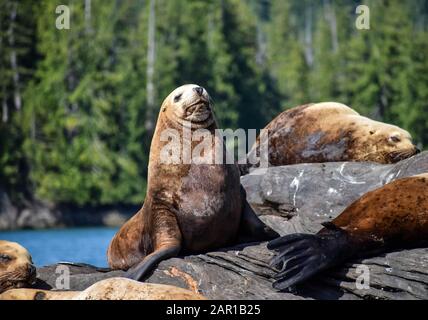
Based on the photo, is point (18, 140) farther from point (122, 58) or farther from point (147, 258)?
point (147, 258)

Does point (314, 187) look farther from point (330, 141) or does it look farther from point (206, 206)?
point (206, 206)

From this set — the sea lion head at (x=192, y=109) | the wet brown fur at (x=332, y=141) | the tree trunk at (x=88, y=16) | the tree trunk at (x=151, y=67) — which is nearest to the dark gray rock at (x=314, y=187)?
the wet brown fur at (x=332, y=141)

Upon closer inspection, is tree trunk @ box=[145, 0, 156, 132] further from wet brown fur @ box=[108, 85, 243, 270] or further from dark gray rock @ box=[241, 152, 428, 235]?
wet brown fur @ box=[108, 85, 243, 270]

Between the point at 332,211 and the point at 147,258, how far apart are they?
2.65 meters

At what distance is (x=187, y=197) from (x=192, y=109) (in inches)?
34.5

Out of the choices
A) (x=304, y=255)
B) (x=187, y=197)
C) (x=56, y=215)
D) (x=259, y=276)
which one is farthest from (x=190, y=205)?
(x=56, y=215)

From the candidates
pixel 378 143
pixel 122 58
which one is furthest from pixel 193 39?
pixel 378 143

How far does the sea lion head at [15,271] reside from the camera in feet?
27.7

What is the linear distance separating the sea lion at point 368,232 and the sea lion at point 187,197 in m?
0.65

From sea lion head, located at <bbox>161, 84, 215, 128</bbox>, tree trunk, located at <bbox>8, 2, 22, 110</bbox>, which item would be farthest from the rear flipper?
tree trunk, located at <bbox>8, 2, 22, 110</bbox>

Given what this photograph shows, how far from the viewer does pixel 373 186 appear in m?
10.1

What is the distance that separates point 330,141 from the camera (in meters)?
12.1

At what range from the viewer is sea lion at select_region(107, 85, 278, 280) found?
8.59 meters

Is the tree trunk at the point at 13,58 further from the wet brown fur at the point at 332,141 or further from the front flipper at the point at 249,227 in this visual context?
the front flipper at the point at 249,227
